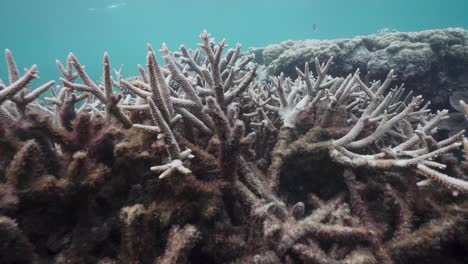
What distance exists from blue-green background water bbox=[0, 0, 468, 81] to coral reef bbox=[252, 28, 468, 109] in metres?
70.8

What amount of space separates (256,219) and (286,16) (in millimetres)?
154050

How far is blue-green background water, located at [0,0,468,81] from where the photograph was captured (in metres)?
79.1

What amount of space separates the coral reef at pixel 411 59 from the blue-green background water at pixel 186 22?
232 feet

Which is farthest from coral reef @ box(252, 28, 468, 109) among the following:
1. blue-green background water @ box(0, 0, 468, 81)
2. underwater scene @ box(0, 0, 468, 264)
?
blue-green background water @ box(0, 0, 468, 81)

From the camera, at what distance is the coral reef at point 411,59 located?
6184 mm

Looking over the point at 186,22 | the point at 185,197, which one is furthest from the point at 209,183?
the point at 186,22

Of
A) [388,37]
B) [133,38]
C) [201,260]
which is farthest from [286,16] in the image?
[201,260]

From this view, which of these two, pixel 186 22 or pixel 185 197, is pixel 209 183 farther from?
pixel 186 22

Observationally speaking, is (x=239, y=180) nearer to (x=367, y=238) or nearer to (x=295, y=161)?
(x=295, y=161)

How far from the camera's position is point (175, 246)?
1.40 metres

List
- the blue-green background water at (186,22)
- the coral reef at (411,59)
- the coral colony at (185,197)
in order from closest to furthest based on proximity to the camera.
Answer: the coral colony at (185,197)
the coral reef at (411,59)
the blue-green background water at (186,22)

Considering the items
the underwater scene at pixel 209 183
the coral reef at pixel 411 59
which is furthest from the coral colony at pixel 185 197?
the coral reef at pixel 411 59

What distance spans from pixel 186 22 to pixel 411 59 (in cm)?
13451

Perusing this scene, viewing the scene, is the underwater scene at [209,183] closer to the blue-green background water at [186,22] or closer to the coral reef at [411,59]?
the coral reef at [411,59]
